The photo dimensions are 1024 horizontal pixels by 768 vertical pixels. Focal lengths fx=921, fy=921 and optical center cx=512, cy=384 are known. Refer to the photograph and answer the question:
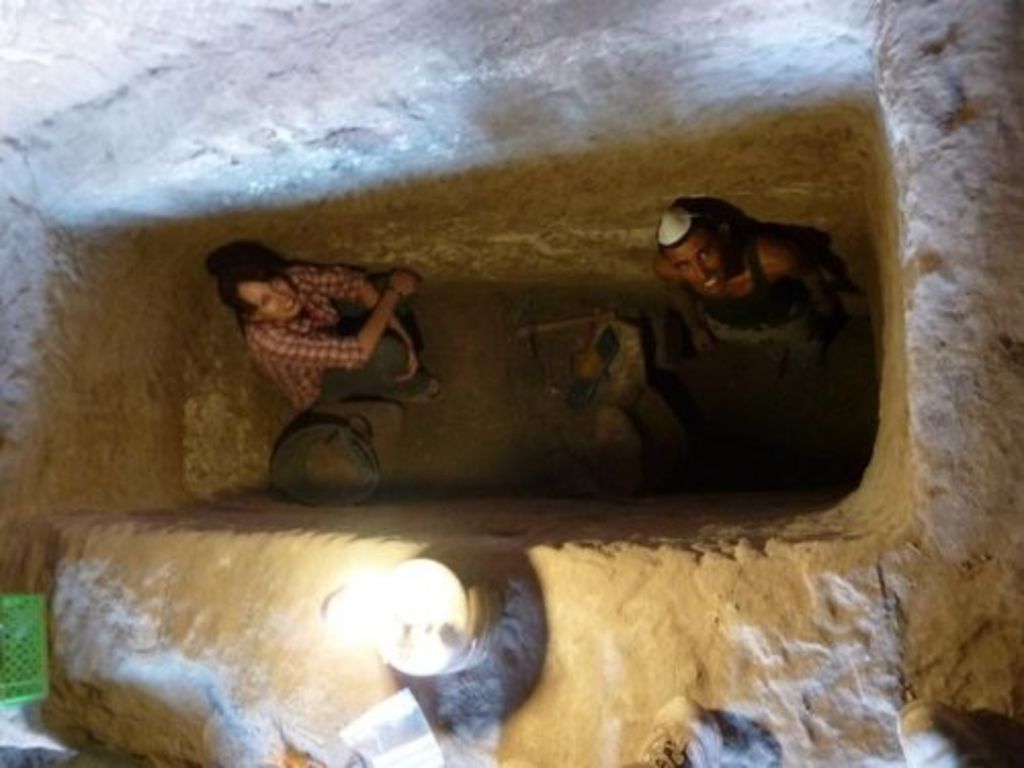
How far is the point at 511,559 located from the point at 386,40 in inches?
43.9

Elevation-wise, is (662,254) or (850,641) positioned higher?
(662,254)

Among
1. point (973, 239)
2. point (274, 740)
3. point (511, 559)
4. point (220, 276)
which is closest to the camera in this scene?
point (973, 239)

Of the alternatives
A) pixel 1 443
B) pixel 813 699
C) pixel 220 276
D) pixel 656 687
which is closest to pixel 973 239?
pixel 813 699

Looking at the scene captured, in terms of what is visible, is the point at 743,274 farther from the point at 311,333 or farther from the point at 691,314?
the point at 311,333

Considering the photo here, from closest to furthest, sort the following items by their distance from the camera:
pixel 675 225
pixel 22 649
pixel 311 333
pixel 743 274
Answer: pixel 22 649 → pixel 675 225 → pixel 743 274 → pixel 311 333

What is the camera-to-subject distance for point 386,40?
1.93 m

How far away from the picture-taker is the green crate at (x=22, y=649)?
7.31 feet

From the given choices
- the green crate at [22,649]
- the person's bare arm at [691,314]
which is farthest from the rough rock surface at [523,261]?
the person's bare arm at [691,314]

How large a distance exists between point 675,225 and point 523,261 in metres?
0.76

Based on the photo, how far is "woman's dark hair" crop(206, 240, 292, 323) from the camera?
281 cm

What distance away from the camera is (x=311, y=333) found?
2.97 metres

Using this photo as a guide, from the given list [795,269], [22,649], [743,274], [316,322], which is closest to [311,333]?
[316,322]

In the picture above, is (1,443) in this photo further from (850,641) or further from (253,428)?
(850,641)

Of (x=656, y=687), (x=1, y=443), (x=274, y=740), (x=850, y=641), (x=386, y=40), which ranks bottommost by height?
(x=274, y=740)
